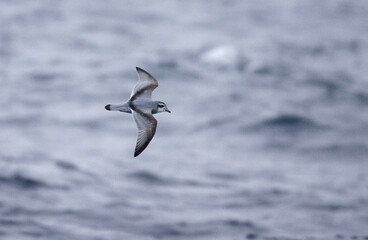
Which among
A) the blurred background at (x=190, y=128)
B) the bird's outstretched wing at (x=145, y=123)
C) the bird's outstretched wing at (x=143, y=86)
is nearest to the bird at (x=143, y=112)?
the bird's outstretched wing at (x=145, y=123)

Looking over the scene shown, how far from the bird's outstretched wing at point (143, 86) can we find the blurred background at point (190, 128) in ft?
64.8

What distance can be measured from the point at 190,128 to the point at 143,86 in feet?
86.9

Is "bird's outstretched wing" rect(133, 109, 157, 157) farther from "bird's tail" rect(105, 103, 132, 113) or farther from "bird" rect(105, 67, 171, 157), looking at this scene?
"bird's tail" rect(105, 103, 132, 113)

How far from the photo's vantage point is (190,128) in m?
40.6

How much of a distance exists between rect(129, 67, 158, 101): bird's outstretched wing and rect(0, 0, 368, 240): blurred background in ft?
64.8

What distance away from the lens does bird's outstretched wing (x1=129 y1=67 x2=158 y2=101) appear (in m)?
14.0

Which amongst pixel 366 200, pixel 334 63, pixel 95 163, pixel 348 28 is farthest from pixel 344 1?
pixel 95 163

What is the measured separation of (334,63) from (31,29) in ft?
67.4

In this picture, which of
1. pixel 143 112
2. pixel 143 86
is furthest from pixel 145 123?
pixel 143 86

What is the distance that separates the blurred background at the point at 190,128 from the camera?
115 ft

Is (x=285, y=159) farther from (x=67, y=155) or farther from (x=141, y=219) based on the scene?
(x=67, y=155)

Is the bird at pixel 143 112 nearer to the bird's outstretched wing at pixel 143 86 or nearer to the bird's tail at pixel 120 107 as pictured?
the bird's tail at pixel 120 107

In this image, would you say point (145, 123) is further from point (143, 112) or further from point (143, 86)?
point (143, 86)

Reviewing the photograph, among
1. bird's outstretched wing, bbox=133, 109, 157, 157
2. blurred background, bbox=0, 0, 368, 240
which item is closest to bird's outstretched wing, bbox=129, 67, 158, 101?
bird's outstretched wing, bbox=133, 109, 157, 157
